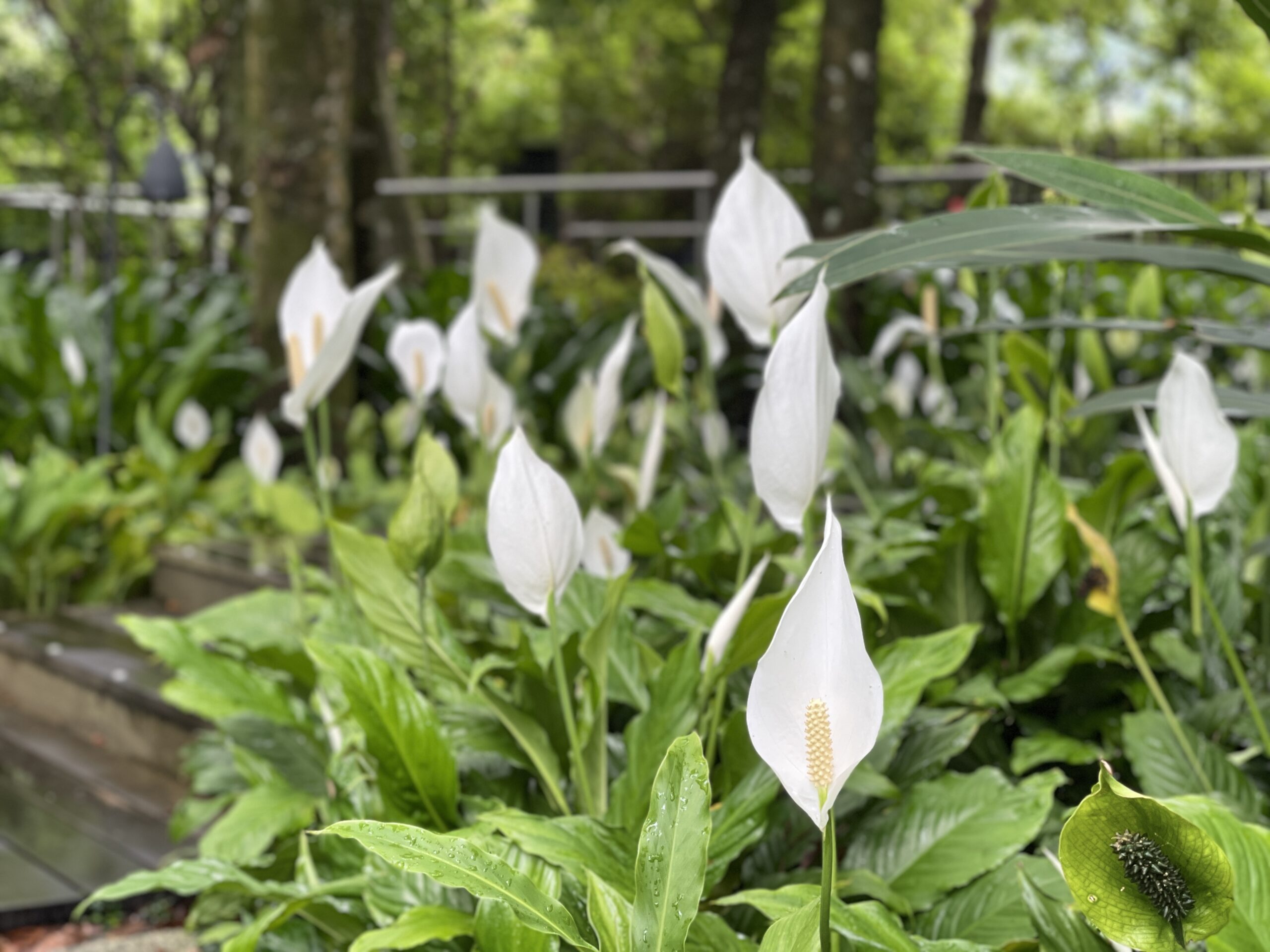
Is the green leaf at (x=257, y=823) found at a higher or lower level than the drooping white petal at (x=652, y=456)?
lower

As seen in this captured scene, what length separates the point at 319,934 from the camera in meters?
1.33

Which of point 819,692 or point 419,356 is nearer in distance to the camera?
point 819,692

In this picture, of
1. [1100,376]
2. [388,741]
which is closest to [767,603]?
[388,741]

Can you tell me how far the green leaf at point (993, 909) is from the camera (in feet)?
3.67

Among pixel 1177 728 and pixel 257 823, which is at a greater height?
pixel 1177 728

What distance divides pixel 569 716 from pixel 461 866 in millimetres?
305

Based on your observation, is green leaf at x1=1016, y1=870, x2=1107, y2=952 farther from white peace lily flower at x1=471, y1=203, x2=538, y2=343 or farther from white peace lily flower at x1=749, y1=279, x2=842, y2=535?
white peace lily flower at x1=471, y1=203, x2=538, y2=343

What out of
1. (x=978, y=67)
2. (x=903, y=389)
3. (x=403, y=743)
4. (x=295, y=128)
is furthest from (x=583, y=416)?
(x=978, y=67)

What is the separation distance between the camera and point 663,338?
4.85ft

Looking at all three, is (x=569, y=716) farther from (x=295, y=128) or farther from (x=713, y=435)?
(x=295, y=128)

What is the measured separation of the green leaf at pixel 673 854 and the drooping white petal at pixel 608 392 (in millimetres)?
769

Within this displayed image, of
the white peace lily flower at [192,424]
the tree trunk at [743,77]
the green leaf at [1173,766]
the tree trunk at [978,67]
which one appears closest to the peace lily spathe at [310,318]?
the green leaf at [1173,766]

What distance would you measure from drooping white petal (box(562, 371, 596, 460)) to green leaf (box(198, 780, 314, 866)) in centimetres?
57

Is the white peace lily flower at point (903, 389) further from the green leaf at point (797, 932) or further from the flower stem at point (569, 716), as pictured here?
the green leaf at point (797, 932)
